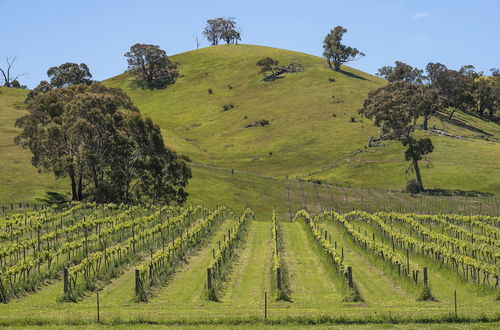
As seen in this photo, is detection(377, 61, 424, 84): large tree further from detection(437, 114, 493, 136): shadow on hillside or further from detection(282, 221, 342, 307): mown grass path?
detection(282, 221, 342, 307): mown grass path

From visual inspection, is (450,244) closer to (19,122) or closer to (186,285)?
(186,285)

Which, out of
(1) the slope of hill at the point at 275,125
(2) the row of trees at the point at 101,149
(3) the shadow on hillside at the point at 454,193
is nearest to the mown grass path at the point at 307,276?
(2) the row of trees at the point at 101,149

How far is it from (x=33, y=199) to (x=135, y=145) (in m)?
17.0

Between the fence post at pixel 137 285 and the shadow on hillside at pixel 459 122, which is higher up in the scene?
the shadow on hillside at pixel 459 122

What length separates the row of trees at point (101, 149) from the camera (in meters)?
82.6

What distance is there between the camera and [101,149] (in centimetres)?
8412

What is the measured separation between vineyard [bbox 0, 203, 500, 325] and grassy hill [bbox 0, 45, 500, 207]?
36421 mm

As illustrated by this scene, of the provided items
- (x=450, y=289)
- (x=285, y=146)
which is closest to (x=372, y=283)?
(x=450, y=289)

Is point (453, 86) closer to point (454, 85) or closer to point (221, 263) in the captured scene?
point (454, 85)

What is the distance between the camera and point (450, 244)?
176ft

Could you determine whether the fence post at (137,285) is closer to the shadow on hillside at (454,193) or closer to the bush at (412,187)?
the shadow on hillside at (454,193)

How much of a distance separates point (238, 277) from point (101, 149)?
49.6 m

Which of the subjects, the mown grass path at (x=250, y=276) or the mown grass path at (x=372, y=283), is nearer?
the mown grass path at (x=250, y=276)

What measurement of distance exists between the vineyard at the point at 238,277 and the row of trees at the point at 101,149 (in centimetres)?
2141
